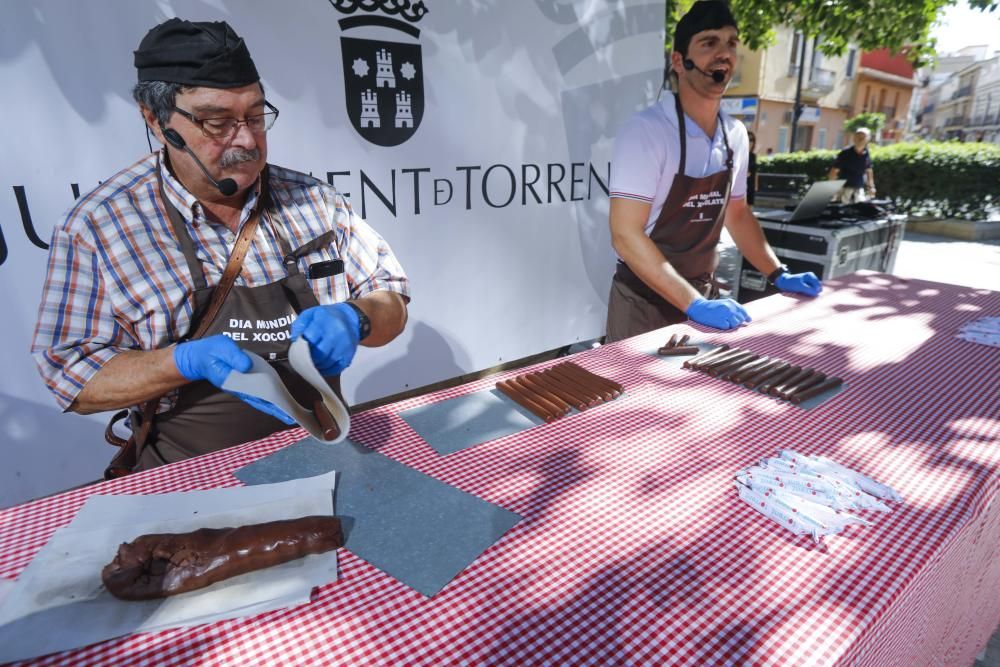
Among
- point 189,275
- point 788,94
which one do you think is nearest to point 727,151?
point 189,275

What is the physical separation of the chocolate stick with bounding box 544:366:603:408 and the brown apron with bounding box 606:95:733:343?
1216 millimetres

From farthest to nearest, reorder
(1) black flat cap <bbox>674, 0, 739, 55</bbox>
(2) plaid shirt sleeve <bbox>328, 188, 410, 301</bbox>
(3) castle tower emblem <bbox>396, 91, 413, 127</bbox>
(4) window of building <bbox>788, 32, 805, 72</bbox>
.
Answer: (4) window of building <bbox>788, 32, 805, 72</bbox> < (3) castle tower emblem <bbox>396, 91, 413, 127</bbox> < (1) black flat cap <bbox>674, 0, 739, 55</bbox> < (2) plaid shirt sleeve <bbox>328, 188, 410, 301</bbox>

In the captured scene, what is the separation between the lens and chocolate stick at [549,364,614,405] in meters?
1.80

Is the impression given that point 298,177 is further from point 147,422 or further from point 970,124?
point 970,124

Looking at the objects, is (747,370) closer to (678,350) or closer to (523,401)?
(678,350)

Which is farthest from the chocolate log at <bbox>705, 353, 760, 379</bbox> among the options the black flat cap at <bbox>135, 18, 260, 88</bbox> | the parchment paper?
the black flat cap at <bbox>135, 18, 260, 88</bbox>

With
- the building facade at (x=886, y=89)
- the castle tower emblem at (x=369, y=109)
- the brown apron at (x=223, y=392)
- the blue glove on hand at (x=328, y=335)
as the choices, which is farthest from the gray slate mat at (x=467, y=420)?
the building facade at (x=886, y=89)

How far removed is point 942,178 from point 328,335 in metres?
15.0

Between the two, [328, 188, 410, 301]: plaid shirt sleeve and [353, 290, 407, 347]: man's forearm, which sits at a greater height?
[328, 188, 410, 301]: plaid shirt sleeve

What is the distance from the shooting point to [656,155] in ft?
9.14

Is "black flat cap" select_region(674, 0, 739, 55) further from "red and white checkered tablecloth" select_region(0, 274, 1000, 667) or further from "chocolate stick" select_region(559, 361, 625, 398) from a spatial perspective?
"chocolate stick" select_region(559, 361, 625, 398)

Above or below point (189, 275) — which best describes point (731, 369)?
below

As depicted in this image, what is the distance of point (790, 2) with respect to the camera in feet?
20.1

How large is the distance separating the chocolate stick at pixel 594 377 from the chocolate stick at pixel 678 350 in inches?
13.7
